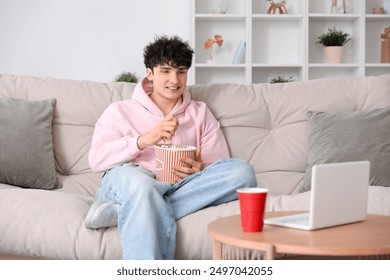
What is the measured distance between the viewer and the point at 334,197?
1.40 meters

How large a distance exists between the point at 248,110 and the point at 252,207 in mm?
1181

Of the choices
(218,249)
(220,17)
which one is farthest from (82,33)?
(218,249)

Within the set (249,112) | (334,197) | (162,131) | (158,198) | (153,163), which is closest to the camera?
(334,197)

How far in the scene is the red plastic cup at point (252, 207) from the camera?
52.8 inches

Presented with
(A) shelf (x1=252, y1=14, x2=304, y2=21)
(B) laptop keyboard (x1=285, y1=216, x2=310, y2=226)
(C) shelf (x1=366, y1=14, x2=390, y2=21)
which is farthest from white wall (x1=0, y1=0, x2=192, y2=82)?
(B) laptop keyboard (x1=285, y1=216, x2=310, y2=226)

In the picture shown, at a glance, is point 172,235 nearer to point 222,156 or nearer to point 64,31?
point 222,156

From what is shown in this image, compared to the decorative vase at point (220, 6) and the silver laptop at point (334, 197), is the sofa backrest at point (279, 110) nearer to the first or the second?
the silver laptop at point (334, 197)

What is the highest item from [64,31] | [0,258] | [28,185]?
[64,31]

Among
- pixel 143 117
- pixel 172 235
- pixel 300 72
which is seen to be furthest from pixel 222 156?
pixel 300 72

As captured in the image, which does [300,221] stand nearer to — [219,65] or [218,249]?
[218,249]

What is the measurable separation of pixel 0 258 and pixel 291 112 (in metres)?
1.18

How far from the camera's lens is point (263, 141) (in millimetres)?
2475

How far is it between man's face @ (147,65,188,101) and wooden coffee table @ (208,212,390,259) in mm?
863

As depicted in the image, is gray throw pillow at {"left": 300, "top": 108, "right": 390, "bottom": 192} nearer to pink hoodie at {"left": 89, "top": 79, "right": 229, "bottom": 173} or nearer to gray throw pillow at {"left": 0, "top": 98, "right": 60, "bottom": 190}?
pink hoodie at {"left": 89, "top": 79, "right": 229, "bottom": 173}
